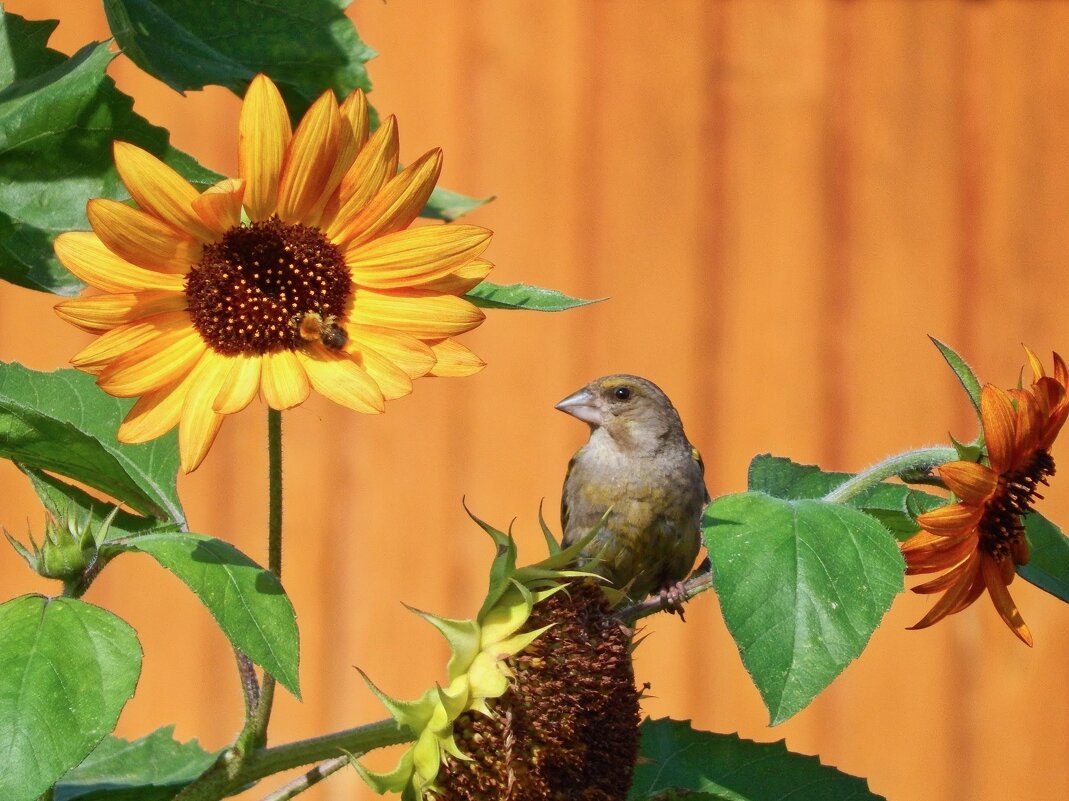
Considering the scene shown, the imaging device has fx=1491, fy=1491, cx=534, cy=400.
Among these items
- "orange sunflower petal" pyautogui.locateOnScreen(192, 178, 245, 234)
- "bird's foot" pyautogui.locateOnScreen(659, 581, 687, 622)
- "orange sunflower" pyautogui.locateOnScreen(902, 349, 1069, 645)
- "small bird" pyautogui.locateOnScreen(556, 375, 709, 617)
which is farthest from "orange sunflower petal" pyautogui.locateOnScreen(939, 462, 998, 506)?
"small bird" pyautogui.locateOnScreen(556, 375, 709, 617)

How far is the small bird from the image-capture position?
7.54ft

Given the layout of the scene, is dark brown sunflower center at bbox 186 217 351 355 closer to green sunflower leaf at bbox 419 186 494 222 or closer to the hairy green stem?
green sunflower leaf at bbox 419 186 494 222

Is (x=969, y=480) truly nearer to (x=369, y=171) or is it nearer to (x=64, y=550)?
(x=369, y=171)

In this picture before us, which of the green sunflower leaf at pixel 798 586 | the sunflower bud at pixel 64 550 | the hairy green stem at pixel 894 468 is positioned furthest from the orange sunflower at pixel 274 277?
the hairy green stem at pixel 894 468

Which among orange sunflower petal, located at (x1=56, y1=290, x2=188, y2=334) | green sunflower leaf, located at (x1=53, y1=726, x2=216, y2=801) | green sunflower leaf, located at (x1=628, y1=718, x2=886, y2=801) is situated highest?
orange sunflower petal, located at (x1=56, y1=290, x2=188, y2=334)

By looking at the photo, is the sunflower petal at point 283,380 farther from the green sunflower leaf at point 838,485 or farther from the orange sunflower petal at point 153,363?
the green sunflower leaf at point 838,485

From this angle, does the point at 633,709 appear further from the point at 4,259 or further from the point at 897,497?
the point at 4,259

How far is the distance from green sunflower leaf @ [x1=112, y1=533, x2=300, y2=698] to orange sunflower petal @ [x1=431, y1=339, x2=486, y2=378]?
18 cm

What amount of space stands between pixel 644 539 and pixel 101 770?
3.41 feet

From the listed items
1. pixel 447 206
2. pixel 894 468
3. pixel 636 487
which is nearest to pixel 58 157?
pixel 447 206

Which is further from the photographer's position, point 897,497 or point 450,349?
point 897,497

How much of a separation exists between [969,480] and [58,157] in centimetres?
74

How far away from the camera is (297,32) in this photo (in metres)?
1.34

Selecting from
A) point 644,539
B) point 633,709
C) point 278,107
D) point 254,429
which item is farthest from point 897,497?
point 254,429
